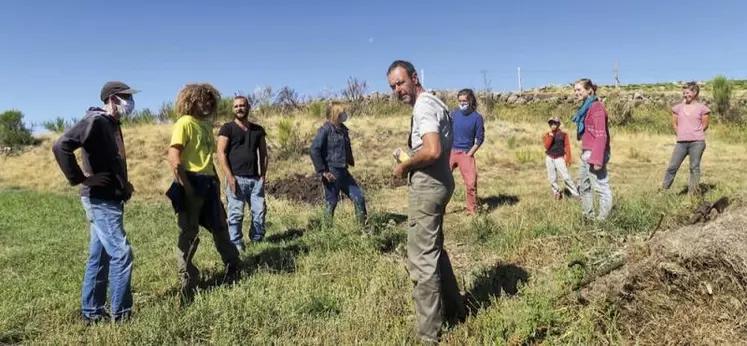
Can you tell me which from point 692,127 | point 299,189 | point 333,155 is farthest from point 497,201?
point 299,189

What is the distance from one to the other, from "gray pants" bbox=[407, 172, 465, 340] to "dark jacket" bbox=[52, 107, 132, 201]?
2.17 m

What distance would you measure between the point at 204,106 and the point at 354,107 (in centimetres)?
1701

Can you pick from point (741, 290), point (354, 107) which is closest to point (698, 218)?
point (741, 290)

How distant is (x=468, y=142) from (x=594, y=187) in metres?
2.09

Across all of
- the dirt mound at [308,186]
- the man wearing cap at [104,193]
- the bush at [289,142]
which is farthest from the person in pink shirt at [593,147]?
the bush at [289,142]

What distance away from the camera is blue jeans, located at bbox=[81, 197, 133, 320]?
3.85m

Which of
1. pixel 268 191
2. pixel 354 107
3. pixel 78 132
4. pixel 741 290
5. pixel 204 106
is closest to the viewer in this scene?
pixel 741 290

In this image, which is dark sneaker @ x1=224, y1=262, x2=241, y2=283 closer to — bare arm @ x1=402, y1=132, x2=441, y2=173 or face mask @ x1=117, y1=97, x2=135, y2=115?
face mask @ x1=117, y1=97, x2=135, y2=115

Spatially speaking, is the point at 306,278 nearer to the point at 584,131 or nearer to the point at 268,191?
the point at 584,131

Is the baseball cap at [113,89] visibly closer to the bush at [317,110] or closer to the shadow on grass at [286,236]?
the shadow on grass at [286,236]

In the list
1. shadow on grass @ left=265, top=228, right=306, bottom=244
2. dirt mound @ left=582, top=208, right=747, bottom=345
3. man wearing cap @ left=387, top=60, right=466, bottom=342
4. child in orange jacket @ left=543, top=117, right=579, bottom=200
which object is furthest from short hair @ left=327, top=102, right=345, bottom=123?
dirt mound @ left=582, top=208, right=747, bottom=345

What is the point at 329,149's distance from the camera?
6758 mm

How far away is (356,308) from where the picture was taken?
405cm

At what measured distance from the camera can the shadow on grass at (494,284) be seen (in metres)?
4.01
